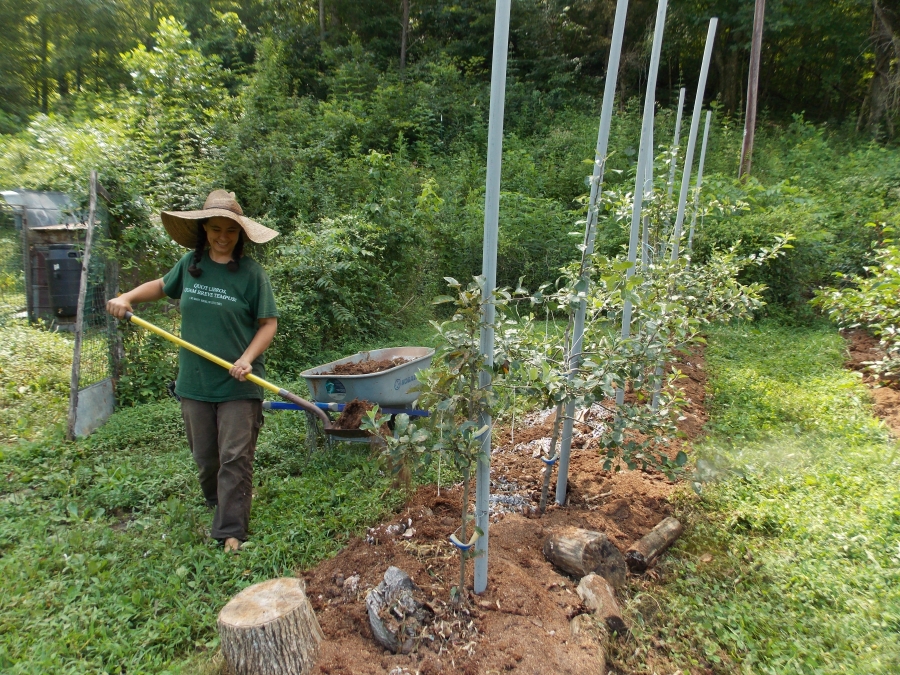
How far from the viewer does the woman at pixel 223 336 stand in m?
3.09

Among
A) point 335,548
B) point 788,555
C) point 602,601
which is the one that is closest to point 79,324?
point 335,548

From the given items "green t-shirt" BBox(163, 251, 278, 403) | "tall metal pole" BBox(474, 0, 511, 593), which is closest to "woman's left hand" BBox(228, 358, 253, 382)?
"green t-shirt" BBox(163, 251, 278, 403)

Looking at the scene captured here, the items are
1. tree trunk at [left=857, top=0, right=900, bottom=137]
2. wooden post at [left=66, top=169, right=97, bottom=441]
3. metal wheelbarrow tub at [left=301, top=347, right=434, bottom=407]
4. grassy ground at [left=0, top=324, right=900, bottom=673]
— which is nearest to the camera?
grassy ground at [left=0, top=324, right=900, bottom=673]

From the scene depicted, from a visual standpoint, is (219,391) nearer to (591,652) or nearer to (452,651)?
(452,651)

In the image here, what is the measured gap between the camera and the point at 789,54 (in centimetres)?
1841

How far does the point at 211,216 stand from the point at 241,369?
809 millimetres

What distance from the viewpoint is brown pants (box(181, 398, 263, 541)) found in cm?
307

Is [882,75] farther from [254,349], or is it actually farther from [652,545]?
[254,349]

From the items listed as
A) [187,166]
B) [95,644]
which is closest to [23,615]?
[95,644]

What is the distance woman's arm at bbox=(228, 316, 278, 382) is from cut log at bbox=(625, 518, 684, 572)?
219 centimetres

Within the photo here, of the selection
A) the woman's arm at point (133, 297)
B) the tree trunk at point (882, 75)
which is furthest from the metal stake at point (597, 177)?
the tree trunk at point (882, 75)

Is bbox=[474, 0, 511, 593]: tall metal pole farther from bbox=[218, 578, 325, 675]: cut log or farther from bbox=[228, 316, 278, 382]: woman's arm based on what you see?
bbox=[228, 316, 278, 382]: woman's arm

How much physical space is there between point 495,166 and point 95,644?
2.51 m

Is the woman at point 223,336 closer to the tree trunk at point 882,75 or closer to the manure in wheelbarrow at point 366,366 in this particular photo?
the manure in wheelbarrow at point 366,366
